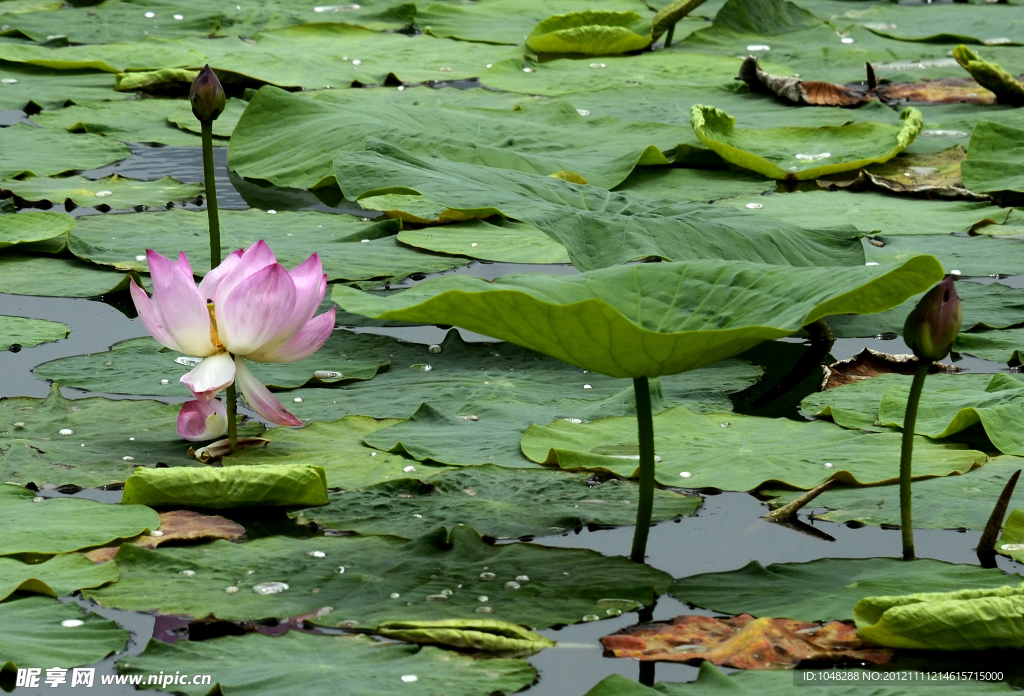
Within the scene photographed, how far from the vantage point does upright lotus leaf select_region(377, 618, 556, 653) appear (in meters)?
1.19

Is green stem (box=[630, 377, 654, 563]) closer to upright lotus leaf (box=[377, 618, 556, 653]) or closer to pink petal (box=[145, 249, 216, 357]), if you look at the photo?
upright lotus leaf (box=[377, 618, 556, 653])

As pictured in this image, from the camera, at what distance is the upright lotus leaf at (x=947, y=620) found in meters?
1.16

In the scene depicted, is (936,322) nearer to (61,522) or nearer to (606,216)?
(606,216)

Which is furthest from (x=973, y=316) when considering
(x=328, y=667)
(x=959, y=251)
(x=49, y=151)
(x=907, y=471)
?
(x=49, y=151)

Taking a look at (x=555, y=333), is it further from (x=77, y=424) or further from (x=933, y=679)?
(x=77, y=424)

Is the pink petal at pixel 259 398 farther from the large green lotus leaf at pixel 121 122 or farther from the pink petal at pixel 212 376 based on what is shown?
the large green lotus leaf at pixel 121 122

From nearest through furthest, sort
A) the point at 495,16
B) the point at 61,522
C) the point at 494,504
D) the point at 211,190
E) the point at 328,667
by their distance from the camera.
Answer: the point at 328,667 → the point at 61,522 → the point at 494,504 → the point at 211,190 → the point at 495,16


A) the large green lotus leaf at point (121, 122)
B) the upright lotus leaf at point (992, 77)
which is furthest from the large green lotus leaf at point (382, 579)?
the upright lotus leaf at point (992, 77)

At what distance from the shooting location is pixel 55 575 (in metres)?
1.32

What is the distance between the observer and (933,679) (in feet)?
3.76

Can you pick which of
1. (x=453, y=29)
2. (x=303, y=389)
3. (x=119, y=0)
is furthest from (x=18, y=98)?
(x=303, y=389)

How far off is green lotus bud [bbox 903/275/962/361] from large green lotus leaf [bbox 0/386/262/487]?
95cm

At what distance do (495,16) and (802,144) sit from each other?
2.25 meters

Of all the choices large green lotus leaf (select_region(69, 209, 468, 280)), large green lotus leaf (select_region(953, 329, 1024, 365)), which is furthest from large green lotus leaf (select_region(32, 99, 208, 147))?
large green lotus leaf (select_region(953, 329, 1024, 365))
